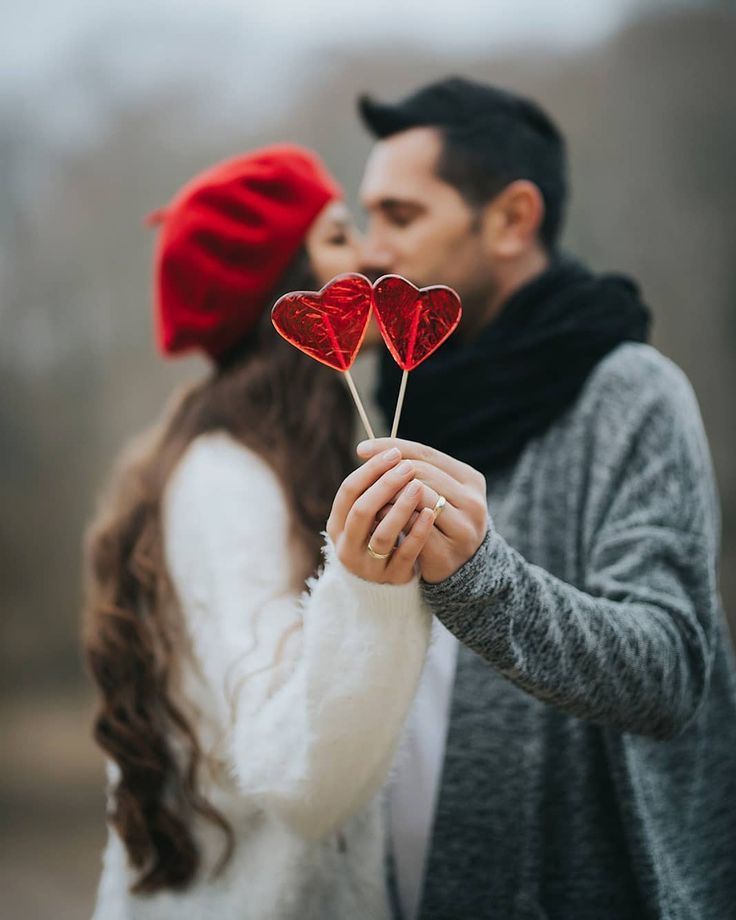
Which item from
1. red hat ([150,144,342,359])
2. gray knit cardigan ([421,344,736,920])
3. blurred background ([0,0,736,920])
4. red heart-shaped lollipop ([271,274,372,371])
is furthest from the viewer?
blurred background ([0,0,736,920])

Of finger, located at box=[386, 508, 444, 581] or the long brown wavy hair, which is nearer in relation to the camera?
finger, located at box=[386, 508, 444, 581]

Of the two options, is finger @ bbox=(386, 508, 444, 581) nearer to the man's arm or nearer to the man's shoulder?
the man's arm

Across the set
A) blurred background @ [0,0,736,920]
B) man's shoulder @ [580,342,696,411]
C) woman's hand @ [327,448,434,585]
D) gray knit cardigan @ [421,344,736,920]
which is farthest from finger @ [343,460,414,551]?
blurred background @ [0,0,736,920]

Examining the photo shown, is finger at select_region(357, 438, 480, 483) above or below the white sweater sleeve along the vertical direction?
above

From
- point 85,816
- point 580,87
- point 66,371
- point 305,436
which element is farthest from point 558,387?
point 85,816

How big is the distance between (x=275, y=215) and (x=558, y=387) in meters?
0.59

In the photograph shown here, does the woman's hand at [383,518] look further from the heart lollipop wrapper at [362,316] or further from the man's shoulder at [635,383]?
the man's shoulder at [635,383]

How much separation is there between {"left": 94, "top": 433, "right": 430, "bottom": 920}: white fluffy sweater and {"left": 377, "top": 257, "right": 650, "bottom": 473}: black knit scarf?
31 cm

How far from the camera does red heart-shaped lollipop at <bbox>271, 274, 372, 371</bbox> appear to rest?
34.2 inches

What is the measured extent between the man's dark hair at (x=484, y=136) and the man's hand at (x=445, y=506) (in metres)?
0.83

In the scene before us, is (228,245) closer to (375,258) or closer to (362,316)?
(375,258)

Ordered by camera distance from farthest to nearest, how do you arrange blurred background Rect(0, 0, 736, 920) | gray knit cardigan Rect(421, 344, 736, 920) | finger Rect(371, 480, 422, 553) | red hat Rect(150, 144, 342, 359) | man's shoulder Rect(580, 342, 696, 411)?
blurred background Rect(0, 0, 736, 920) < red hat Rect(150, 144, 342, 359) < man's shoulder Rect(580, 342, 696, 411) < gray knit cardigan Rect(421, 344, 736, 920) < finger Rect(371, 480, 422, 553)

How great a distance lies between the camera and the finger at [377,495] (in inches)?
30.4

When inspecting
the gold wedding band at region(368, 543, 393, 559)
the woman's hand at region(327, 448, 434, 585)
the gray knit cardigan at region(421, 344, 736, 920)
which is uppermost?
the woman's hand at region(327, 448, 434, 585)
